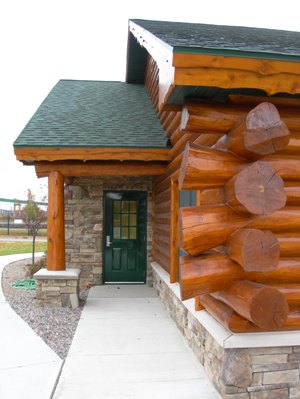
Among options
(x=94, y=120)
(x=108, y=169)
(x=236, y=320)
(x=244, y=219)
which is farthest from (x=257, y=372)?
(x=94, y=120)

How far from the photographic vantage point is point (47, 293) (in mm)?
6645

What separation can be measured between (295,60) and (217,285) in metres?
1.91

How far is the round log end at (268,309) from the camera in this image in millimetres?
3051

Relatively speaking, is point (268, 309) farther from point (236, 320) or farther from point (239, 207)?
point (239, 207)

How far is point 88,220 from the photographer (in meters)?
8.80

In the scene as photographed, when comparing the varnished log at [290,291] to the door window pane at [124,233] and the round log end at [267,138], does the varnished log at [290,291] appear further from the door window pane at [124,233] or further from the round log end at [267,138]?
the door window pane at [124,233]

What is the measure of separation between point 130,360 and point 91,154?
11.1ft

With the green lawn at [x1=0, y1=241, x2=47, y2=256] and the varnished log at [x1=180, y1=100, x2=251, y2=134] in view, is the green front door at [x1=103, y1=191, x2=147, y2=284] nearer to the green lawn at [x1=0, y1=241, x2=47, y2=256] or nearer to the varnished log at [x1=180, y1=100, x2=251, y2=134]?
the varnished log at [x1=180, y1=100, x2=251, y2=134]

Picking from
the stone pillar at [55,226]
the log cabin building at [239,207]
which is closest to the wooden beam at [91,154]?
the stone pillar at [55,226]

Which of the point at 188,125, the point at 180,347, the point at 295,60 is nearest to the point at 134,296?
the point at 180,347

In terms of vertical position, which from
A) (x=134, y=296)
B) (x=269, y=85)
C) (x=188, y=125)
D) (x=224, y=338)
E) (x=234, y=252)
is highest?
(x=269, y=85)

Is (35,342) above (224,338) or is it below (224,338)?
below

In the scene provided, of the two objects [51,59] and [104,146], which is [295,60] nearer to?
[104,146]

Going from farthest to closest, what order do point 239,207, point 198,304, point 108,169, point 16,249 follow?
point 16,249 < point 108,169 < point 198,304 < point 239,207
